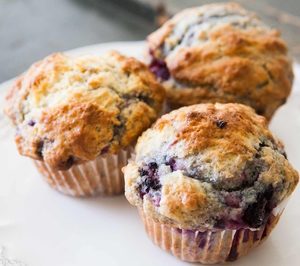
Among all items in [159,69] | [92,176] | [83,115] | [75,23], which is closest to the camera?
[83,115]

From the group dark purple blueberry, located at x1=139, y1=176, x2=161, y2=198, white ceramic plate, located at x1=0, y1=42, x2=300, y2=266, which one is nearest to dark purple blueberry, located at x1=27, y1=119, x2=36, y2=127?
white ceramic plate, located at x1=0, y1=42, x2=300, y2=266

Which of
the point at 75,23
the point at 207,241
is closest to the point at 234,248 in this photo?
the point at 207,241

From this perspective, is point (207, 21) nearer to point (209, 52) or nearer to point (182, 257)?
point (209, 52)

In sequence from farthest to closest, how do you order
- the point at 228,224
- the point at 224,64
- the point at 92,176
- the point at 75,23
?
the point at 75,23 → the point at 224,64 → the point at 92,176 → the point at 228,224

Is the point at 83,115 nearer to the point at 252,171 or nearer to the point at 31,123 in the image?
the point at 31,123

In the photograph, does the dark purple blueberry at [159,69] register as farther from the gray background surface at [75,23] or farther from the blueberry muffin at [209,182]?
the gray background surface at [75,23]
